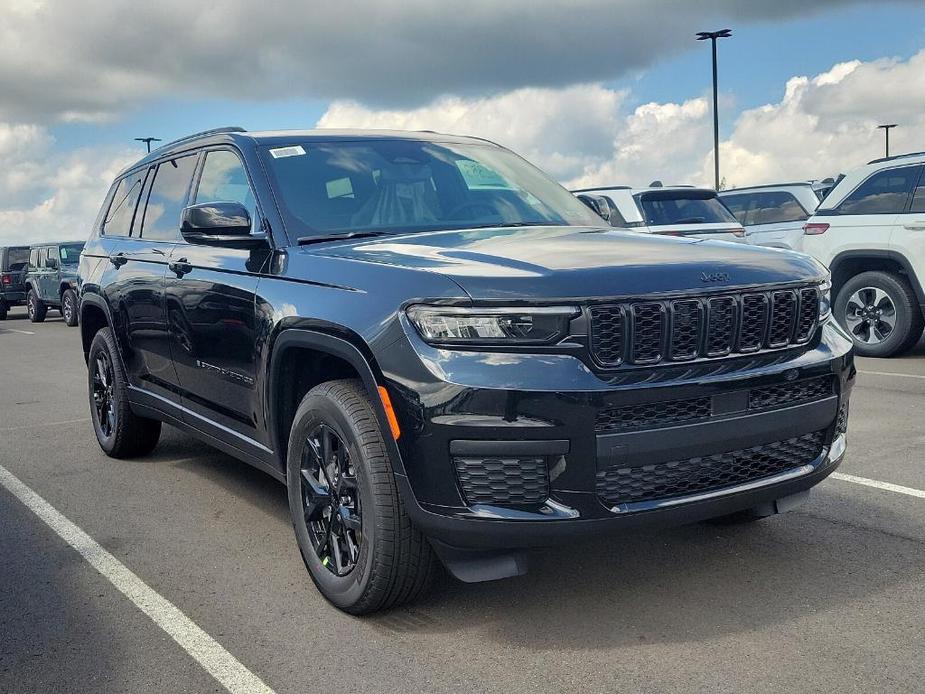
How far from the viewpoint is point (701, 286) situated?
10.7 feet

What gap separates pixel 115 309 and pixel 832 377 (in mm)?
4038

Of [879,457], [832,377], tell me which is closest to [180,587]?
[832,377]

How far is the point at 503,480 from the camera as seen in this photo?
3.06 meters

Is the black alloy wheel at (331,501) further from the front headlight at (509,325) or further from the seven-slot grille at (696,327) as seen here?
the seven-slot grille at (696,327)

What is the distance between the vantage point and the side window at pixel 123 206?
604cm

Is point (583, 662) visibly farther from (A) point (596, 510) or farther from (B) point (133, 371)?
(B) point (133, 371)

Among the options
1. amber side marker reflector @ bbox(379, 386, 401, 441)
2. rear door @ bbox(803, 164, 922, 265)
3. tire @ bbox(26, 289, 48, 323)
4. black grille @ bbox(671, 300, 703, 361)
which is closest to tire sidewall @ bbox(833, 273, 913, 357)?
rear door @ bbox(803, 164, 922, 265)

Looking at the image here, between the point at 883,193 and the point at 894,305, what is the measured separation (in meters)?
1.09

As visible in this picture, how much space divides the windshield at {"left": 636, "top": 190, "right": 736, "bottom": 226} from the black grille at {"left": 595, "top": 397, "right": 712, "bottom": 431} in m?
9.81

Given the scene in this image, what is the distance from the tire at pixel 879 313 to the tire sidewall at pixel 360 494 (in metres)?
7.69

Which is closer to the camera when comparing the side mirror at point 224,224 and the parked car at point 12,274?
the side mirror at point 224,224

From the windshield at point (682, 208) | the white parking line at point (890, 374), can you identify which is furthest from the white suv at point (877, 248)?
the windshield at point (682, 208)

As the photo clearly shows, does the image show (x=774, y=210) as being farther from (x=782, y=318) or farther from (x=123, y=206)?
(x=782, y=318)

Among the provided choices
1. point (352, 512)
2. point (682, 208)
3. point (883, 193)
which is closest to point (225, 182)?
point (352, 512)
